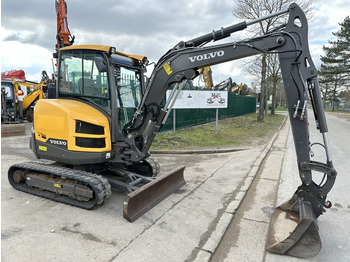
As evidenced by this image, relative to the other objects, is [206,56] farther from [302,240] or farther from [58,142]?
[58,142]

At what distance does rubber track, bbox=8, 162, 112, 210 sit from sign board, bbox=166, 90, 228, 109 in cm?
728

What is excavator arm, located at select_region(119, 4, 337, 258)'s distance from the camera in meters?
3.16

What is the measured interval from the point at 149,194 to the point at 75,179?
4.14 feet

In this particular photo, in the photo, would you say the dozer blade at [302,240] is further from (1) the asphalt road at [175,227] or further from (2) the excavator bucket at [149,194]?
(2) the excavator bucket at [149,194]

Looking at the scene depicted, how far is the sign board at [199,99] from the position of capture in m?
11.8

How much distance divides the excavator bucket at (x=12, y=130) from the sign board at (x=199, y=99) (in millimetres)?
7131

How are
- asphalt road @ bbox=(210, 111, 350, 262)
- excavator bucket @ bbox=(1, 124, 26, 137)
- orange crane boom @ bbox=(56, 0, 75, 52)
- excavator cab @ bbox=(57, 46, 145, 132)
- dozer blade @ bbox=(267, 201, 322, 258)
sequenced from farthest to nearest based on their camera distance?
excavator bucket @ bbox=(1, 124, 26, 137)
orange crane boom @ bbox=(56, 0, 75, 52)
excavator cab @ bbox=(57, 46, 145, 132)
asphalt road @ bbox=(210, 111, 350, 262)
dozer blade @ bbox=(267, 201, 322, 258)

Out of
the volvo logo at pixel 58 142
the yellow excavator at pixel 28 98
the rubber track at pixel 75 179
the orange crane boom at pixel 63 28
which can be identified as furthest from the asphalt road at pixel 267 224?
the yellow excavator at pixel 28 98

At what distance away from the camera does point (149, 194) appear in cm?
428

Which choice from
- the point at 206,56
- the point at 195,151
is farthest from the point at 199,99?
the point at 206,56

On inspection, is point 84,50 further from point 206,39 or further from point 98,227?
point 98,227

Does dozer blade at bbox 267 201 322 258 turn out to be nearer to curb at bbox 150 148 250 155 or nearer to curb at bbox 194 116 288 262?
curb at bbox 194 116 288 262

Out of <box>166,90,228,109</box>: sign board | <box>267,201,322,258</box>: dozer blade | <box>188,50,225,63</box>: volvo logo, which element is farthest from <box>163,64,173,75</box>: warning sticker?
<box>166,90,228,109</box>: sign board

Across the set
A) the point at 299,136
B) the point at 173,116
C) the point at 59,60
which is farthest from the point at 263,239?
the point at 173,116
